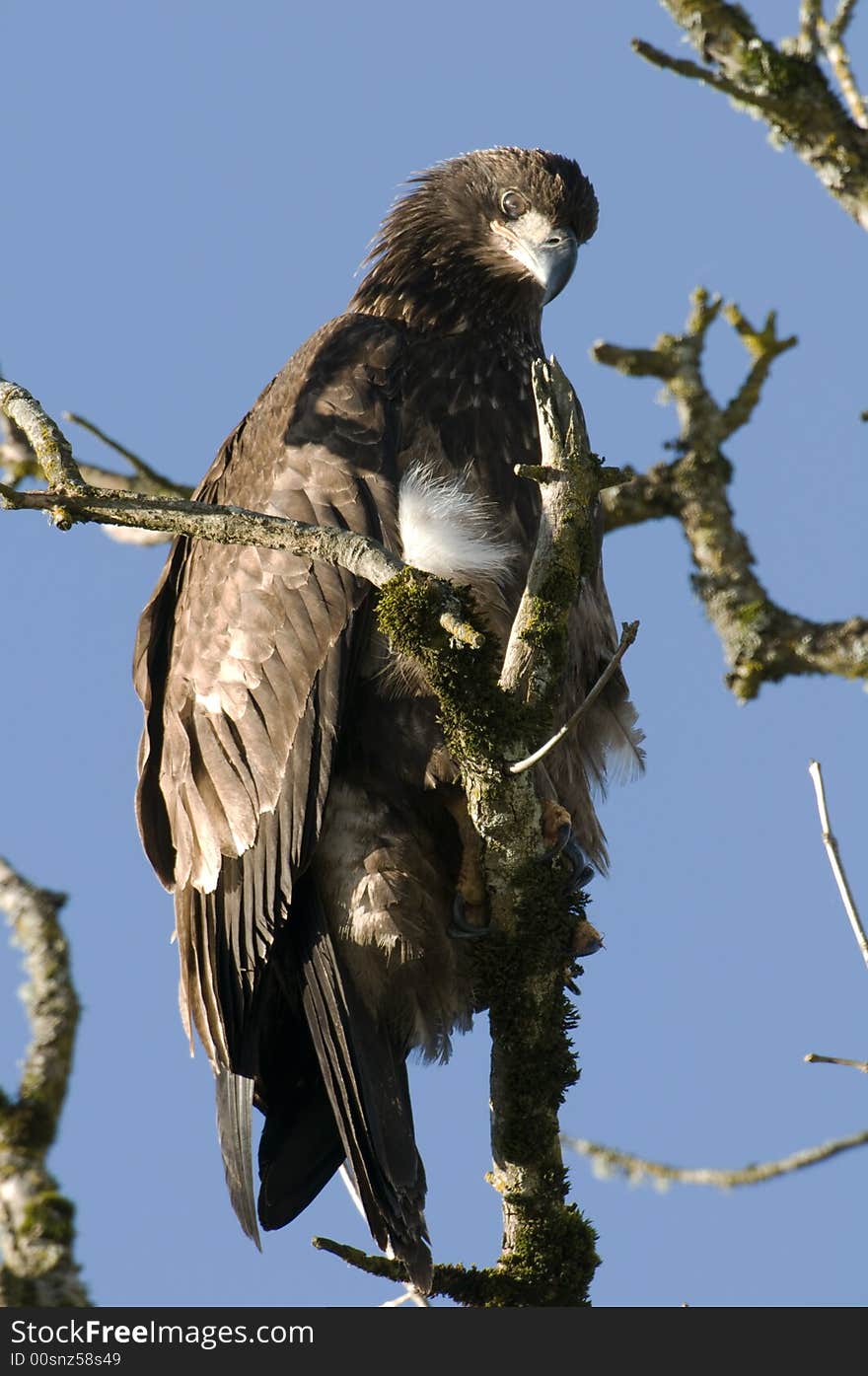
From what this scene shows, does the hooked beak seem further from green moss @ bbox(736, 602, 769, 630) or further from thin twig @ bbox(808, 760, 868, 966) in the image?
thin twig @ bbox(808, 760, 868, 966)

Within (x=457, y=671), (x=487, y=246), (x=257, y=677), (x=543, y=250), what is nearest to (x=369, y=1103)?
(x=257, y=677)

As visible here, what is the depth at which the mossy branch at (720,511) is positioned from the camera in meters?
6.63

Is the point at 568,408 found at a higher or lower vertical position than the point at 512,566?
lower

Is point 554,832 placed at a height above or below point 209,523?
below

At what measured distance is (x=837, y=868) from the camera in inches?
144

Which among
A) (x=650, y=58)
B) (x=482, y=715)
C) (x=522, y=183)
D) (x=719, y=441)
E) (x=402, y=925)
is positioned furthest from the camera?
(x=719, y=441)

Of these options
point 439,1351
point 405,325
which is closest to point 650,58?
point 405,325

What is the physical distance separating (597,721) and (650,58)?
2.19m

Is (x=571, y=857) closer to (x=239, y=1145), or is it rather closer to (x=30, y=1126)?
(x=239, y=1145)

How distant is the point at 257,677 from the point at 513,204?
82.0 inches

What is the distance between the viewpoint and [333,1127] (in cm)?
532

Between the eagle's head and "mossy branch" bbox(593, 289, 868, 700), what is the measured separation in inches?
52.2

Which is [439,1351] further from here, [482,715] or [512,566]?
[512,566]

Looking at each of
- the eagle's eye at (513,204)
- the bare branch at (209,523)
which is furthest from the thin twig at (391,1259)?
the eagle's eye at (513,204)
